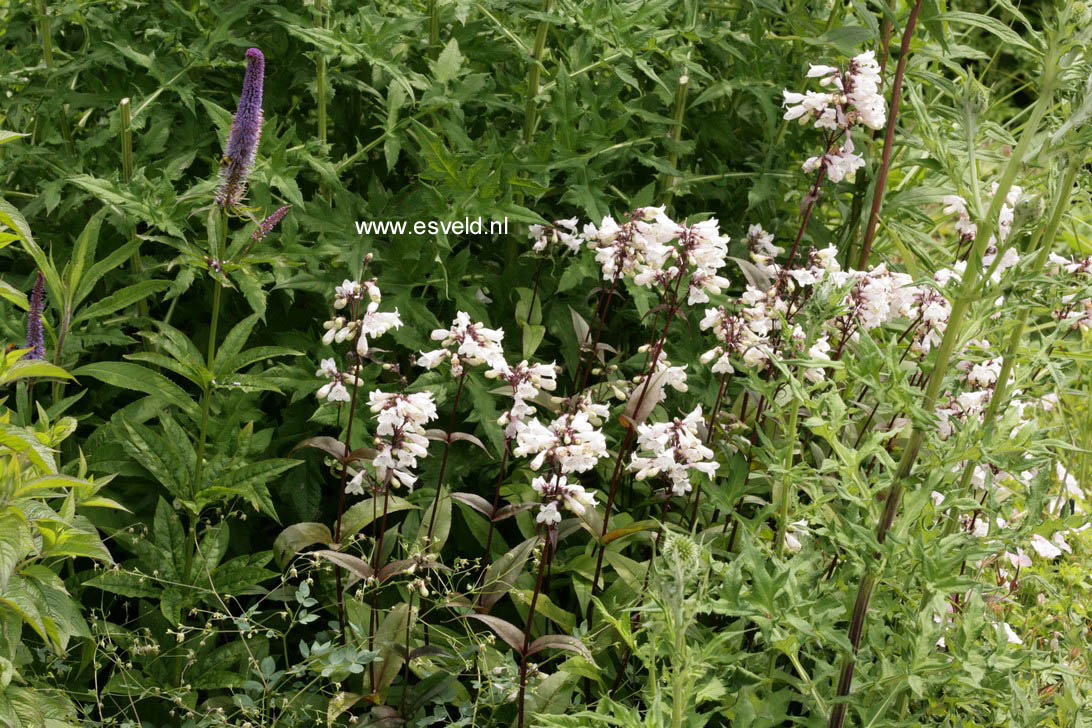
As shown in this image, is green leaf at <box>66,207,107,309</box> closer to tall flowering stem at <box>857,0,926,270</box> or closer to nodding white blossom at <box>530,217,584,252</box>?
nodding white blossom at <box>530,217,584,252</box>

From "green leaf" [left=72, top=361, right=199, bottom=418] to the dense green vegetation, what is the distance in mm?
12

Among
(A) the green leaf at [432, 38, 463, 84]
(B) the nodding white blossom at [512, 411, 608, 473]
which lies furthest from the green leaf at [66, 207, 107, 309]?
(B) the nodding white blossom at [512, 411, 608, 473]

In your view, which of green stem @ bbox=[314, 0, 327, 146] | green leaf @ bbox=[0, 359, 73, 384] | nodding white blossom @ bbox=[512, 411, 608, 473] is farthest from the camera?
green stem @ bbox=[314, 0, 327, 146]

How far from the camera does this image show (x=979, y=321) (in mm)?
1863

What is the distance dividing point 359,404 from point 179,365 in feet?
1.65

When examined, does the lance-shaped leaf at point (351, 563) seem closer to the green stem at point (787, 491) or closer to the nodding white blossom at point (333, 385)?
the nodding white blossom at point (333, 385)

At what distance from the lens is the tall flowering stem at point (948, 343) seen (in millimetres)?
1787

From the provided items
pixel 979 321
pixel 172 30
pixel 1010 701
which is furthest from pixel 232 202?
pixel 1010 701

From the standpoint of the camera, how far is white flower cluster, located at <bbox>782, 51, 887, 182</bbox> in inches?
91.1

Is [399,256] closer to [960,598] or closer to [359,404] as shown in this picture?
[359,404]

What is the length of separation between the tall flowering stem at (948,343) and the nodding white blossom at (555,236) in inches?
40.5

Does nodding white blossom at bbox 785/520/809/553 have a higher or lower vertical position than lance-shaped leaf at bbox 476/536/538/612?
higher

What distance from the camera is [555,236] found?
2.65m

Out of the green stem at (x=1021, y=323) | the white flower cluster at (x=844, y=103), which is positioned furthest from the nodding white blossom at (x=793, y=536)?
the white flower cluster at (x=844, y=103)
